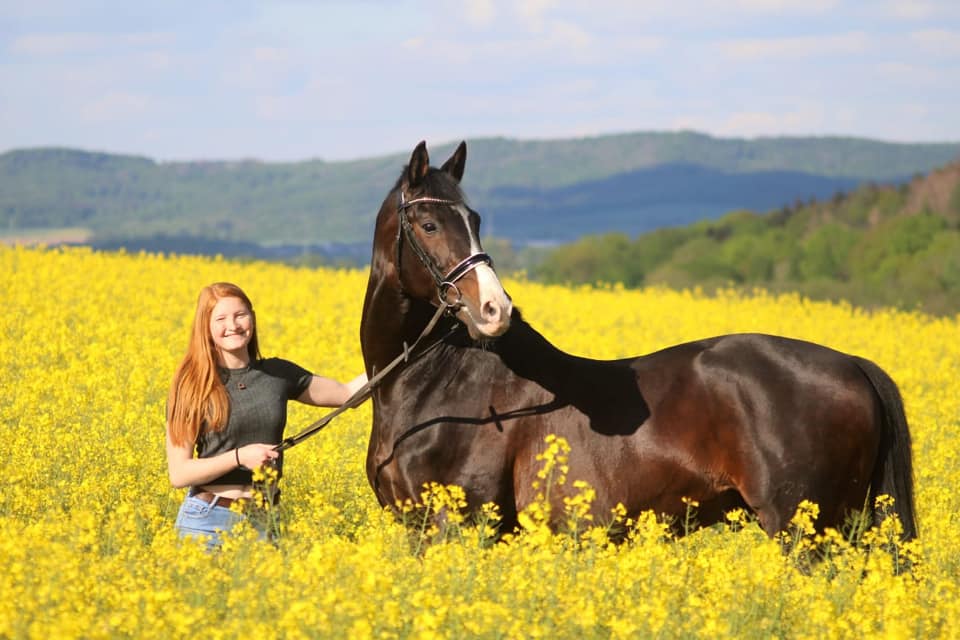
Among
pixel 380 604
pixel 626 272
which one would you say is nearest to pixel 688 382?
pixel 380 604

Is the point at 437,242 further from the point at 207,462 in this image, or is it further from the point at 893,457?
the point at 893,457

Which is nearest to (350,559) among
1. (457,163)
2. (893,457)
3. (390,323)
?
(390,323)

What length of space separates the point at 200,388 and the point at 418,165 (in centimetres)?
144

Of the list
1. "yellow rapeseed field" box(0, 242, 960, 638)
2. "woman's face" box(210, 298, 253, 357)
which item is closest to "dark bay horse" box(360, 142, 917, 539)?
"yellow rapeseed field" box(0, 242, 960, 638)

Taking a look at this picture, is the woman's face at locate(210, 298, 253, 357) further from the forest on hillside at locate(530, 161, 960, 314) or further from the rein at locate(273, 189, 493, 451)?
the forest on hillside at locate(530, 161, 960, 314)

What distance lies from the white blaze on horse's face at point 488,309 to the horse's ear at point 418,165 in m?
0.55

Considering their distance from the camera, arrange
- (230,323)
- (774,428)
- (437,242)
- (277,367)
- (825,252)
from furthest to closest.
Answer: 1. (825,252)
2. (277,367)
3. (230,323)
4. (774,428)
5. (437,242)

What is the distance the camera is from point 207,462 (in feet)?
17.4

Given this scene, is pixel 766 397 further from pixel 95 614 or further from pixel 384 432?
pixel 95 614

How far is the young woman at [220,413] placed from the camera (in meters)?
5.34

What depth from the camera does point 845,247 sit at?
36.0 metres

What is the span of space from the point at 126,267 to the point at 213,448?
16.7 m

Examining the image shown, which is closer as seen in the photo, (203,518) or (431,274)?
(431,274)

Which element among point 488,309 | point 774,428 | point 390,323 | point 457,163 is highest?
point 457,163
